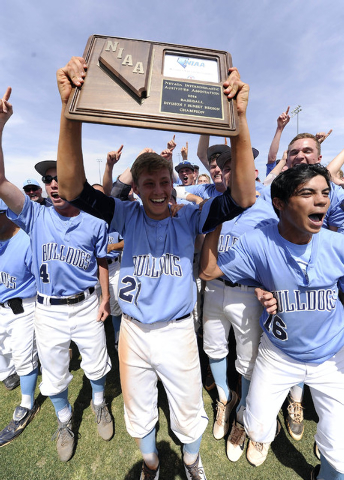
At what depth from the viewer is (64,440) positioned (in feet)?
8.52

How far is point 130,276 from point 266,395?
1670 millimetres

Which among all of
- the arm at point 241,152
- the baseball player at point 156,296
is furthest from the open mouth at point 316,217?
the baseball player at point 156,296

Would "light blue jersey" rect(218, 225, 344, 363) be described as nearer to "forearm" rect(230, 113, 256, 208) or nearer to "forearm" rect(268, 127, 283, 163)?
"forearm" rect(230, 113, 256, 208)

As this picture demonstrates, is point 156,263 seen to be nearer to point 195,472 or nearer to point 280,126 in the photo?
point 195,472

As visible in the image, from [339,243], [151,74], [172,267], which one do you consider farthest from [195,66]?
[339,243]

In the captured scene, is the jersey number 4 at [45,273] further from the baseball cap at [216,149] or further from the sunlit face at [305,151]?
the sunlit face at [305,151]

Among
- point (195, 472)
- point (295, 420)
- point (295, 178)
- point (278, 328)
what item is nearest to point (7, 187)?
point (295, 178)

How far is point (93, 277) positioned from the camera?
2.76 meters

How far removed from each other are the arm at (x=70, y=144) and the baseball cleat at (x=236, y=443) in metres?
3.03

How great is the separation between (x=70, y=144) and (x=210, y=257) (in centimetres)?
140

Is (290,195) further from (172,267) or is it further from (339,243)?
(172,267)

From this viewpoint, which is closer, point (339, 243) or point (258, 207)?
point (339, 243)

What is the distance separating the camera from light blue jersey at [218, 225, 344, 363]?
190 cm

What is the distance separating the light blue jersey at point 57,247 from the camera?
2.48m
